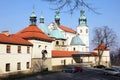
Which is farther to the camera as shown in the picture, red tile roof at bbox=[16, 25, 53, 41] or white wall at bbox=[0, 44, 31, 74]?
red tile roof at bbox=[16, 25, 53, 41]

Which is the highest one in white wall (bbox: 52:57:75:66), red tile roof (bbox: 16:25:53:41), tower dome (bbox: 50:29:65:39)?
tower dome (bbox: 50:29:65:39)

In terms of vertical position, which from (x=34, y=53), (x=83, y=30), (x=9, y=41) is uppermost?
(x=83, y=30)

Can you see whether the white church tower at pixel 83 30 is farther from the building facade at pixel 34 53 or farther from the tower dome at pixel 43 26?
the tower dome at pixel 43 26

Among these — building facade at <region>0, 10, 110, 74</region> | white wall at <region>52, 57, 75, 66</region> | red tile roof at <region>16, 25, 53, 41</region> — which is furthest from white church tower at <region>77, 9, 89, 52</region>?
red tile roof at <region>16, 25, 53, 41</region>

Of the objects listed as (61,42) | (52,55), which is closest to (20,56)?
(52,55)

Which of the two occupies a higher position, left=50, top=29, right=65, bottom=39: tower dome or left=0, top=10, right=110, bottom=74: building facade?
left=50, top=29, right=65, bottom=39: tower dome

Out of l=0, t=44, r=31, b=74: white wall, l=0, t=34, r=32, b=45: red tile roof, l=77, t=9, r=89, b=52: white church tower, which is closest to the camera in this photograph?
l=0, t=44, r=31, b=74: white wall

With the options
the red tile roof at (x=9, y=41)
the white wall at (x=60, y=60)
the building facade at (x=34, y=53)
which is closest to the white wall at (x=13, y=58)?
the building facade at (x=34, y=53)

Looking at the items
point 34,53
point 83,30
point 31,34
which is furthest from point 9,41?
point 83,30

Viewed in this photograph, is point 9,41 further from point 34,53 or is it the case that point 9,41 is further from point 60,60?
point 60,60

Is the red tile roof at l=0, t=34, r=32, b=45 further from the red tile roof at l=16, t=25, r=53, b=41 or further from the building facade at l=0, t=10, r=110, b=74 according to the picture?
the red tile roof at l=16, t=25, r=53, b=41

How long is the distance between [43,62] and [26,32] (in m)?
6.84

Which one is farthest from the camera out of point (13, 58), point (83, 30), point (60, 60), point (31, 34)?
point (83, 30)

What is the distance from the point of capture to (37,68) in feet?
161
